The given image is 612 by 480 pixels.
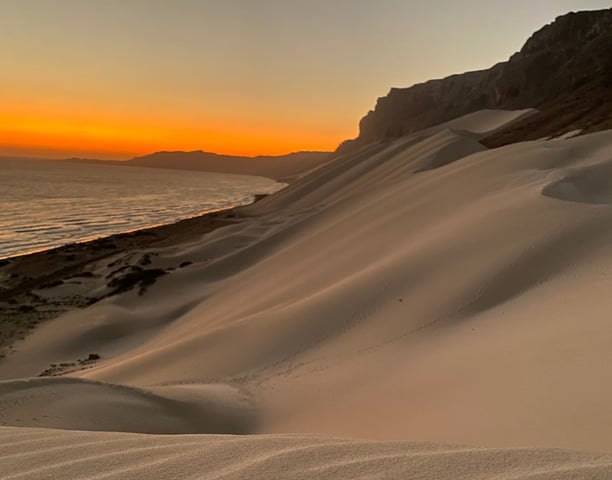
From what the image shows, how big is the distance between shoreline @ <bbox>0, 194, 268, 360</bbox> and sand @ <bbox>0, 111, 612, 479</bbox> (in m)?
1.01

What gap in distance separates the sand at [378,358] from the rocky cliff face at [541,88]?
23809mm

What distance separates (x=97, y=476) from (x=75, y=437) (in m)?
1.15

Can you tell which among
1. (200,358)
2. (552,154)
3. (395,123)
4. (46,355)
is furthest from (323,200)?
(395,123)

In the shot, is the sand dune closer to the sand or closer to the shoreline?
the sand

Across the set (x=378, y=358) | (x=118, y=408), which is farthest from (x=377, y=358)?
(x=118, y=408)

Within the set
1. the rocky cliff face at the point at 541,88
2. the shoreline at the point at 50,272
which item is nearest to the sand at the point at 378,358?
the shoreline at the point at 50,272

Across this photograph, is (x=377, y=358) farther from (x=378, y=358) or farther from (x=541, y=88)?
(x=541, y=88)

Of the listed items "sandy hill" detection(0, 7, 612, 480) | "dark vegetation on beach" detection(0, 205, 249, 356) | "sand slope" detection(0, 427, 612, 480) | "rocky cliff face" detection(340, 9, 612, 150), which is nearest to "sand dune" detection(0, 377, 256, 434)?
"sandy hill" detection(0, 7, 612, 480)

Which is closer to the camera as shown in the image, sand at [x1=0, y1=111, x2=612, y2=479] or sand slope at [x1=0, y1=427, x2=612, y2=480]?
sand slope at [x1=0, y1=427, x2=612, y2=480]

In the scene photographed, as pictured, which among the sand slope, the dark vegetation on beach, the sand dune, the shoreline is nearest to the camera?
the sand slope

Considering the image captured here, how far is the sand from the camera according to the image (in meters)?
2.96

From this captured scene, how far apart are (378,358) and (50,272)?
2013 centimetres

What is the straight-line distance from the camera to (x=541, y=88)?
241 ft

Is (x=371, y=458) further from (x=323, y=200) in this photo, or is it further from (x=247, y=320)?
(x=323, y=200)
